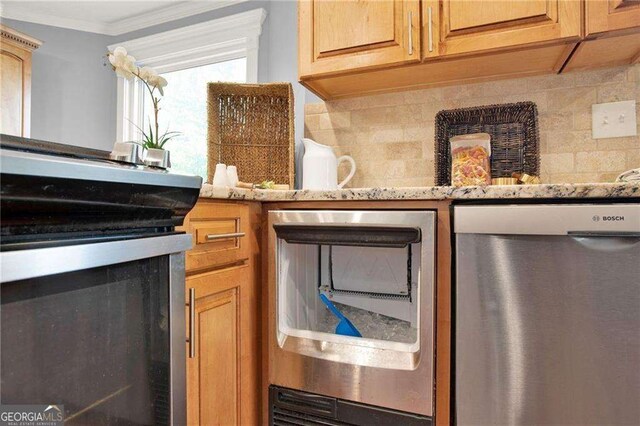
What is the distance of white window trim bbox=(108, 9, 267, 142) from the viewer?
2.01m

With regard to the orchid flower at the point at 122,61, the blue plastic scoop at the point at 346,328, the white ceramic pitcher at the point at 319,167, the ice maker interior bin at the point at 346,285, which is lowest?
the blue plastic scoop at the point at 346,328

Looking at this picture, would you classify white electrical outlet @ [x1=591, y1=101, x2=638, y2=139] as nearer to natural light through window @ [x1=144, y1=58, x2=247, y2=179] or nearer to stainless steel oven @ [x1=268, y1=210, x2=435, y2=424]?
stainless steel oven @ [x1=268, y1=210, x2=435, y2=424]

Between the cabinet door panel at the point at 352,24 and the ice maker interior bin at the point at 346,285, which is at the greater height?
the cabinet door panel at the point at 352,24

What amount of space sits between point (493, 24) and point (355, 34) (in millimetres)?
504

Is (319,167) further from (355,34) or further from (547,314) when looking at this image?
(547,314)

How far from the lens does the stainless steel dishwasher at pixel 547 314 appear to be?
0.83m

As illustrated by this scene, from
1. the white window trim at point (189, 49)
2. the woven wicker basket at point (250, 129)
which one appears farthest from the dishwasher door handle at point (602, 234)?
the white window trim at point (189, 49)

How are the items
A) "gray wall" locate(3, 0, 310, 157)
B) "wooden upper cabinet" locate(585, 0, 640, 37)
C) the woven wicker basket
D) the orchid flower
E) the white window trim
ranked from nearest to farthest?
"wooden upper cabinet" locate(585, 0, 640, 37), the orchid flower, the woven wicker basket, the white window trim, "gray wall" locate(3, 0, 310, 157)

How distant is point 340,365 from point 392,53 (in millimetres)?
1151

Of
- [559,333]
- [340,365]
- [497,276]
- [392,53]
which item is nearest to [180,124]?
[392,53]

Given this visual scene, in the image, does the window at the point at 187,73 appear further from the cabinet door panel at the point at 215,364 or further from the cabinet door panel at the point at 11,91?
the cabinet door panel at the point at 215,364

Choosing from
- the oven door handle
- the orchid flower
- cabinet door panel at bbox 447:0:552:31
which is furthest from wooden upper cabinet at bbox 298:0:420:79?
the oven door handle

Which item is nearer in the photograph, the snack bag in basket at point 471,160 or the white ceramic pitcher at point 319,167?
the snack bag in basket at point 471,160

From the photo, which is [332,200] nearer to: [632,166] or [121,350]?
[121,350]
